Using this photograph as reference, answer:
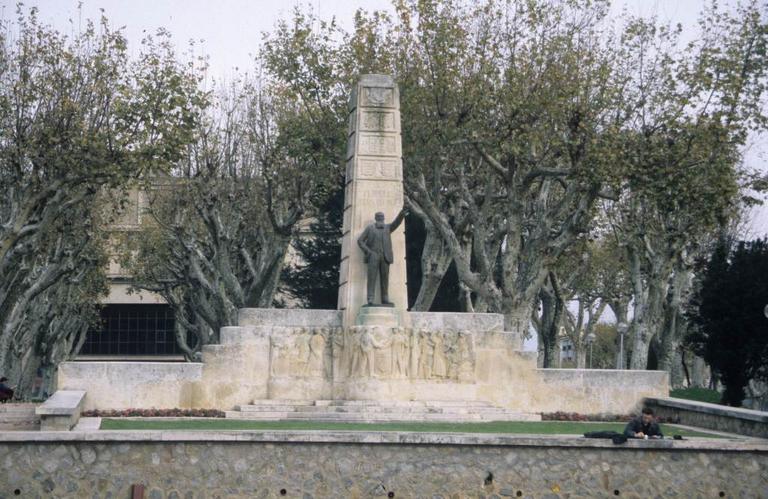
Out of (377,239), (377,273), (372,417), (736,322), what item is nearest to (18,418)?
(372,417)

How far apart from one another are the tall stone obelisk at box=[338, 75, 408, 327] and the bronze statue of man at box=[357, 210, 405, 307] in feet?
0.98

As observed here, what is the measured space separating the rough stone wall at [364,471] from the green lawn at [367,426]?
5.46 ft

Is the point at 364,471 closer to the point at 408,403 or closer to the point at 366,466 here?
the point at 366,466

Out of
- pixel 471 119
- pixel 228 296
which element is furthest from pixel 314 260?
pixel 471 119

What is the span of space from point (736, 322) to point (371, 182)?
1564 centimetres

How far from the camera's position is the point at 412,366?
1150 inches

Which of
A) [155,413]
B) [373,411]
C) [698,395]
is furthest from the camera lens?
[698,395]

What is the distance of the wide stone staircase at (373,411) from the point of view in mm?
27531

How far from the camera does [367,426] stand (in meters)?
25.6

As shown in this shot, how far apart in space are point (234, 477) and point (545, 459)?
194 inches

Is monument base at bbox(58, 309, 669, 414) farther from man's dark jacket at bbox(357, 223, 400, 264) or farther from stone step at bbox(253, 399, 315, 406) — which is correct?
man's dark jacket at bbox(357, 223, 400, 264)

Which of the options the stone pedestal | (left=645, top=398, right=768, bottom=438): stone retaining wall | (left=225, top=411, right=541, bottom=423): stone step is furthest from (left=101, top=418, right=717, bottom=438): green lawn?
the stone pedestal

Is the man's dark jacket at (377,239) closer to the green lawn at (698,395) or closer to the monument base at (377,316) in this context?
the monument base at (377,316)

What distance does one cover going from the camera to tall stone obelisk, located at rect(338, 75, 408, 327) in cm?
2984
